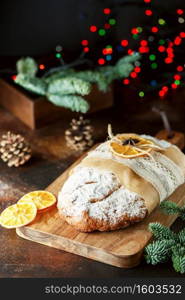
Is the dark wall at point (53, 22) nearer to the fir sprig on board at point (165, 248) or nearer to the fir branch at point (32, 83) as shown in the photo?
the fir branch at point (32, 83)

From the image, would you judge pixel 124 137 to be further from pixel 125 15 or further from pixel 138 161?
pixel 125 15

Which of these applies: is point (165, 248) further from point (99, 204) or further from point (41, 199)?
point (41, 199)

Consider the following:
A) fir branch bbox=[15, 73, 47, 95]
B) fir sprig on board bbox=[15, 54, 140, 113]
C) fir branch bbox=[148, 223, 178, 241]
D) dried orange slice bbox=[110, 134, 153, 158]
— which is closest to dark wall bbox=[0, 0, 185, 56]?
fir sprig on board bbox=[15, 54, 140, 113]

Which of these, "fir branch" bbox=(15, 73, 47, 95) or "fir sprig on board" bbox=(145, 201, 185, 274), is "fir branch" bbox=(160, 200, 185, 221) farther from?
"fir branch" bbox=(15, 73, 47, 95)

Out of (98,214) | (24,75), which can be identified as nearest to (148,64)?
(24,75)

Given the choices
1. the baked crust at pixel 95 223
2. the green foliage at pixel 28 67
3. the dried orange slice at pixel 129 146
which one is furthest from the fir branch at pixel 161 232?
the green foliage at pixel 28 67

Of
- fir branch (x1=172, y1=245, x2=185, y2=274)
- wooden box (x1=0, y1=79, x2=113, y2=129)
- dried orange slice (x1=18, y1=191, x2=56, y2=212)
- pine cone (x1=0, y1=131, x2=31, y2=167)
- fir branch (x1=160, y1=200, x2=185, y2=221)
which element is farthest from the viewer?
wooden box (x1=0, y1=79, x2=113, y2=129)

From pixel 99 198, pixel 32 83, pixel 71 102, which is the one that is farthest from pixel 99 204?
pixel 32 83
